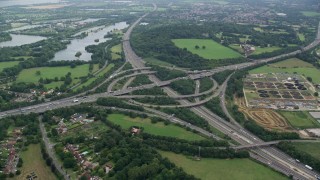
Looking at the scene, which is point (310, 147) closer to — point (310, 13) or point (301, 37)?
point (301, 37)

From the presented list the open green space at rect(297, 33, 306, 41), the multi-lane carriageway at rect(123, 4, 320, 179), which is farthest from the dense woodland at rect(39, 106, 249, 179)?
the open green space at rect(297, 33, 306, 41)

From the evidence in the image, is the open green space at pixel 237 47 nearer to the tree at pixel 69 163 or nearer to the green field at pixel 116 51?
the green field at pixel 116 51

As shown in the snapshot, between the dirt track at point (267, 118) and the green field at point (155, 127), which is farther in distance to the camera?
the dirt track at point (267, 118)

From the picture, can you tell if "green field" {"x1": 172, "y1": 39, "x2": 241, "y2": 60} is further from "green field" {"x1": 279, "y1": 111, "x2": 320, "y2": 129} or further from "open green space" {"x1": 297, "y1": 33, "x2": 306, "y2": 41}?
"green field" {"x1": 279, "y1": 111, "x2": 320, "y2": 129}

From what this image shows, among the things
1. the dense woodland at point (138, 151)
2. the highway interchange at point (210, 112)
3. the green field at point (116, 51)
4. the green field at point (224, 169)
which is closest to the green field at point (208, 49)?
the highway interchange at point (210, 112)

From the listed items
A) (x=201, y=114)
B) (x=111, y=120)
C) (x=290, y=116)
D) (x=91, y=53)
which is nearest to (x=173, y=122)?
(x=201, y=114)

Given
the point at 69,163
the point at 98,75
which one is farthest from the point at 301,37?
the point at 69,163
